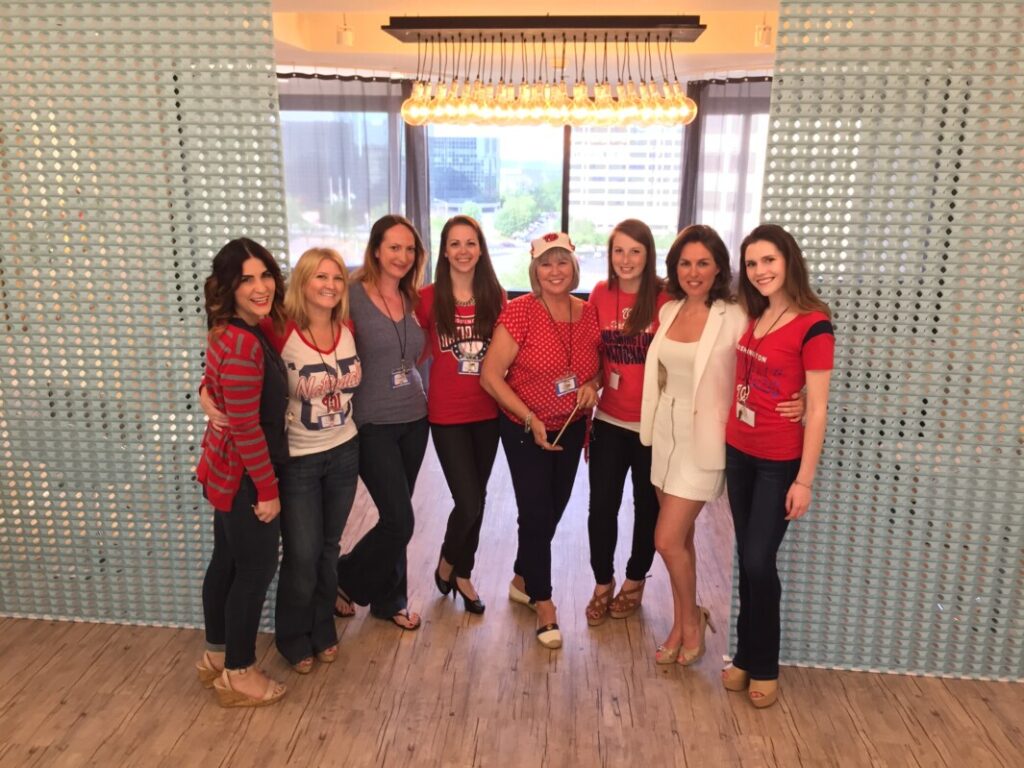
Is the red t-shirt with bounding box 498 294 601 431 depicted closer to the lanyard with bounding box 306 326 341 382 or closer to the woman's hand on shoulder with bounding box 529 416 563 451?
the woman's hand on shoulder with bounding box 529 416 563 451

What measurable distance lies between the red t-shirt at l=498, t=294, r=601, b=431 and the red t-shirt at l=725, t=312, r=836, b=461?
0.54 meters

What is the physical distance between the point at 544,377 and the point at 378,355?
0.56m

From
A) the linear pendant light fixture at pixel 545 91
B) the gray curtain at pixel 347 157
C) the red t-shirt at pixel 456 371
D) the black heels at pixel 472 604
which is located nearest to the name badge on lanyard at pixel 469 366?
the red t-shirt at pixel 456 371

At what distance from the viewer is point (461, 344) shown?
115 inches

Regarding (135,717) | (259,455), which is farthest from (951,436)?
(135,717)

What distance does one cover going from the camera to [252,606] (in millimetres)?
2555

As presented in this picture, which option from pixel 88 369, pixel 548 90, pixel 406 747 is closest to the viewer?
pixel 406 747

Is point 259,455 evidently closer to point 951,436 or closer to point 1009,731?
point 951,436

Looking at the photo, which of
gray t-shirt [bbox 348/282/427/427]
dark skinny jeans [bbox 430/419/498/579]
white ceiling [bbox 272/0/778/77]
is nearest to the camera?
gray t-shirt [bbox 348/282/427/427]

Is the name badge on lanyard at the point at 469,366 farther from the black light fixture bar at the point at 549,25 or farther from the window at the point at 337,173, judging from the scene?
the window at the point at 337,173

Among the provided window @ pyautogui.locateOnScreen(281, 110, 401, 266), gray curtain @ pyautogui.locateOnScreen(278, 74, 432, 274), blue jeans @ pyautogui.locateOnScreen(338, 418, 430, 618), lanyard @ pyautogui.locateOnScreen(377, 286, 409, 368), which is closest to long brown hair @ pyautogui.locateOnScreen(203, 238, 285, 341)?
lanyard @ pyautogui.locateOnScreen(377, 286, 409, 368)

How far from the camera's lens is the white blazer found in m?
2.54

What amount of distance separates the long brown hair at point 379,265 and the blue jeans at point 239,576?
2.37ft

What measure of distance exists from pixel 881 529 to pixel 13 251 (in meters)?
3.02
